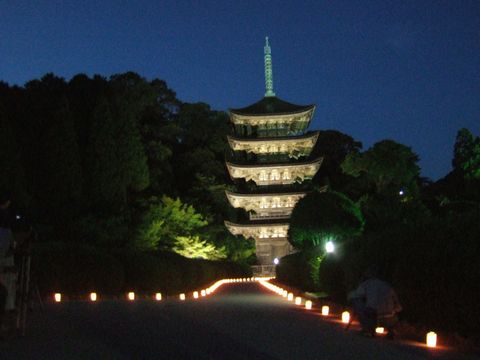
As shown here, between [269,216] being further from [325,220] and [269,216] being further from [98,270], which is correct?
[98,270]

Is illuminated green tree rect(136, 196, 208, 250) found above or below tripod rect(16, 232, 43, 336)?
above

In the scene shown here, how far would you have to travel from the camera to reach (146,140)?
48.0m

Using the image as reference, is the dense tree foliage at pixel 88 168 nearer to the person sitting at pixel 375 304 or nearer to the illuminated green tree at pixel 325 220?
the illuminated green tree at pixel 325 220

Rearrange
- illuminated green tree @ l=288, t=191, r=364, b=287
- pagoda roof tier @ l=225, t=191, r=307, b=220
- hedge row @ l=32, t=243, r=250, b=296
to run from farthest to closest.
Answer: pagoda roof tier @ l=225, t=191, r=307, b=220 < illuminated green tree @ l=288, t=191, r=364, b=287 < hedge row @ l=32, t=243, r=250, b=296

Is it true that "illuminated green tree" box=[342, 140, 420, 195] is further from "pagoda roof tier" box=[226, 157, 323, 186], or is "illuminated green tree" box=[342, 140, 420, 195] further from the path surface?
the path surface

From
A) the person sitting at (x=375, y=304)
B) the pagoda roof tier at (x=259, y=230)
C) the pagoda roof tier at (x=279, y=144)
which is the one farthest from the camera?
the pagoda roof tier at (x=279, y=144)

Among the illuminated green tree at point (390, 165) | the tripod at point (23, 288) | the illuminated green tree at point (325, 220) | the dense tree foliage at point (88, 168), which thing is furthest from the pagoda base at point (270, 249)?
the tripod at point (23, 288)

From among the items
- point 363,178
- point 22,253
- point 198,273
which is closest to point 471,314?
point 22,253

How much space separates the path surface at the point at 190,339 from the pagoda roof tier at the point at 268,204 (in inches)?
1678

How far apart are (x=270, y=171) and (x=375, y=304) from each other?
158 ft

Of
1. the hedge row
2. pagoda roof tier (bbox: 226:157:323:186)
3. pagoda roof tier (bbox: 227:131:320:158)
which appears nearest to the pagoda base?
pagoda roof tier (bbox: 226:157:323:186)

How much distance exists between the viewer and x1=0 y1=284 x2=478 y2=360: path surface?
24.4 ft

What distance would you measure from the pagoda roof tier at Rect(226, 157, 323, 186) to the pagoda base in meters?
4.84

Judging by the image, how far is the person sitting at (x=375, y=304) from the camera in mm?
9266
